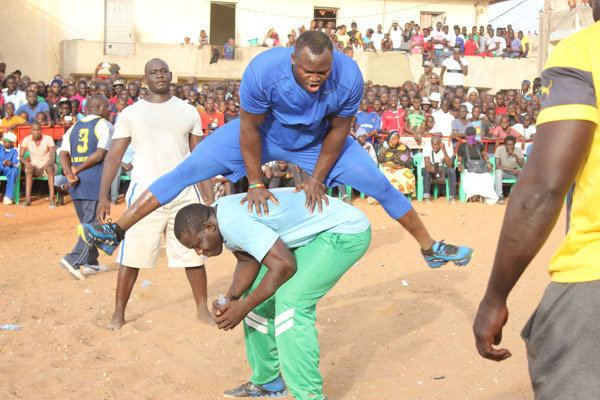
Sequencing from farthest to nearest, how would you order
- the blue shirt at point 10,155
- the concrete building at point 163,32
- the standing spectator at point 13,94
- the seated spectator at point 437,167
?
the concrete building at point 163,32
the standing spectator at point 13,94
the seated spectator at point 437,167
the blue shirt at point 10,155

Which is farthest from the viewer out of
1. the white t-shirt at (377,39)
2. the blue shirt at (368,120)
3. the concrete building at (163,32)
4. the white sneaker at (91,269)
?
the white t-shirt at (377,39)

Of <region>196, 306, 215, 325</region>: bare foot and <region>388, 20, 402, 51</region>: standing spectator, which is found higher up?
<region>388, 20, 402, 51</region>: standing spectator

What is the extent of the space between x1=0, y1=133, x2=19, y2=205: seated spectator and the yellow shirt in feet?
40.9

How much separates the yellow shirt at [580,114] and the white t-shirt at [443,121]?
13.4 metres

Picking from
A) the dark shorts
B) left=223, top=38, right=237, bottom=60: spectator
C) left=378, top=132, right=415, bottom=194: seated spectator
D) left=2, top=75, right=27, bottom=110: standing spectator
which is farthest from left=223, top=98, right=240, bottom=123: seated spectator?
the dark shorts

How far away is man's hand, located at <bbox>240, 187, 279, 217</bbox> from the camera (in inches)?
155

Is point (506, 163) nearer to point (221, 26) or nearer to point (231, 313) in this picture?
point (231, 313)

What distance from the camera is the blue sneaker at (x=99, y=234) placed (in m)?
5.18

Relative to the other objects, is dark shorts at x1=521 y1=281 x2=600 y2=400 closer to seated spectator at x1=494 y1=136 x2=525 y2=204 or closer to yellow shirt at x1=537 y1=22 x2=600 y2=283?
yellow shirt at x1=537 y1=22 x2=600 y2=283

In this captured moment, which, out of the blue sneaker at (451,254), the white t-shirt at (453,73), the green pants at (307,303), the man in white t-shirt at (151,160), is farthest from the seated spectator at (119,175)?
the white t-shirt at (453,73)

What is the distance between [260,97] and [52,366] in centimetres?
257

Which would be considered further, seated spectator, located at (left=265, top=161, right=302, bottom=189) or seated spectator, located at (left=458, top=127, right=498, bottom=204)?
seated spectator, located at (left=458, top=127, right=498, bottom=204)

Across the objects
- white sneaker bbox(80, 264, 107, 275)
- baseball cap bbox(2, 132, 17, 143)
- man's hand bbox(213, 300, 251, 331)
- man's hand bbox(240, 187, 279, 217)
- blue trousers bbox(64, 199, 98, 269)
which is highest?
man's hand bbox(240, 187, 279, 217)

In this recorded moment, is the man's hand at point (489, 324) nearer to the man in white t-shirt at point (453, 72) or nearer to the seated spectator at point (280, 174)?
the seated spectator at point (280, 174)
